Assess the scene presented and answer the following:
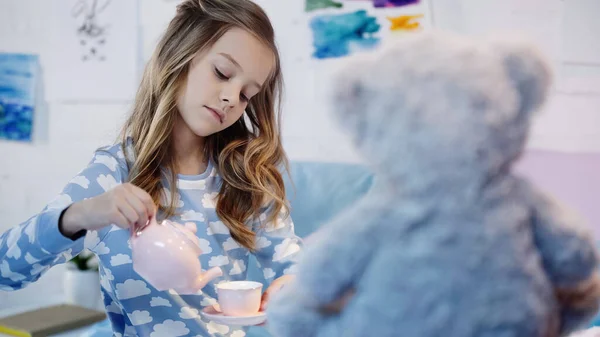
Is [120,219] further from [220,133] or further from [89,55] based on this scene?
[89,55]

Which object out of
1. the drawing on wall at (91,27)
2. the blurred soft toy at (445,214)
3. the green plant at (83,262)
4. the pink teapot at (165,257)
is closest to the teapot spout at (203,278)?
the pink teapot at (165,257)

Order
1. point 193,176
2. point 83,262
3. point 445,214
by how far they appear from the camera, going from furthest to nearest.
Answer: point 83,262 < point 193,176 < point 445,214

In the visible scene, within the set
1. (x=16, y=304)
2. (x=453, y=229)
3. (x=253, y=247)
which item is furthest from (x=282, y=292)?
(x=16, y=304)

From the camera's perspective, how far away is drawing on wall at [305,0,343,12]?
1498 millimetres

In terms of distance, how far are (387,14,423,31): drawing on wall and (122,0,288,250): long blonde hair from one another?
0.56 meters

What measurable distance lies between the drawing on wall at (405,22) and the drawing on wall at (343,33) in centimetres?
4

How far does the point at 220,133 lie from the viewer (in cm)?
100

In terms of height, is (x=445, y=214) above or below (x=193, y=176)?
above

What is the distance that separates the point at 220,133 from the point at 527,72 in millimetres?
676

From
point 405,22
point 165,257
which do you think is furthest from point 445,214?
point 405,22

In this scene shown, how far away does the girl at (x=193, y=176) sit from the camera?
770mm

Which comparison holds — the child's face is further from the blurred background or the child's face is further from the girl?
the blurred background

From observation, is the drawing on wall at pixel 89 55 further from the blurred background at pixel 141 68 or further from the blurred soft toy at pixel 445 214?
the blurred soft toy at pixel 445 214

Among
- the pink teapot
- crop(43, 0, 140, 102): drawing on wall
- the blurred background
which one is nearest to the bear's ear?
the pink teapot
